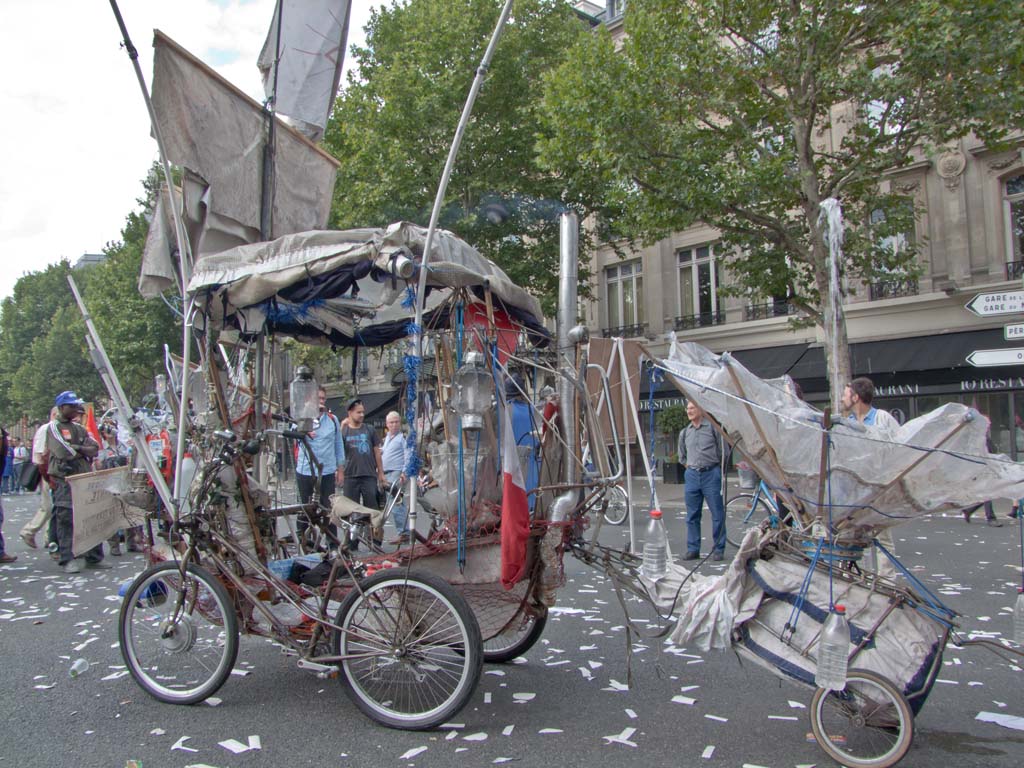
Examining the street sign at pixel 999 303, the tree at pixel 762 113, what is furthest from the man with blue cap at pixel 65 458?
the tree at pixel 762 113

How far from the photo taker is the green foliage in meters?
14.1

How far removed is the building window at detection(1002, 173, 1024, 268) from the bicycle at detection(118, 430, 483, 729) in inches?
768

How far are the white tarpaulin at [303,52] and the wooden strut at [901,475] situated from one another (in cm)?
529

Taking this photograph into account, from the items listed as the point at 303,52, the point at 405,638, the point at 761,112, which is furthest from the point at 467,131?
the point at 405,638

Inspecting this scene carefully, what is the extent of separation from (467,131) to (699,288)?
9613mm

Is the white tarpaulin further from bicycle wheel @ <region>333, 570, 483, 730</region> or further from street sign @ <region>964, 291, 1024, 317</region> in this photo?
street sign @ <region>964, 291, 1024, 317</region>

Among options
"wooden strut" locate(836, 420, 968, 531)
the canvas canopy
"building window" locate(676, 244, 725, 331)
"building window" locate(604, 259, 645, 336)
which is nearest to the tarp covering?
"wooden strut" locate(836, 420, 968, 531)

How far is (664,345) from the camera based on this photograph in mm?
25281

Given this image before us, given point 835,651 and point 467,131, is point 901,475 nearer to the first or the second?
point 835,651

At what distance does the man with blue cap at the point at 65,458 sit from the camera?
9086mm

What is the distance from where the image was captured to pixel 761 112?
16.2 m

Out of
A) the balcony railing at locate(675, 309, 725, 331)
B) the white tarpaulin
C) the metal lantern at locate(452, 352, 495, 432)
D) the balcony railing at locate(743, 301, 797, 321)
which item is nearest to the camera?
the metal lantern at locate(452, 352, 495, 432)

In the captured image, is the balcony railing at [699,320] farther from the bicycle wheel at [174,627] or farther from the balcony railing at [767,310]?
the bicycle wheel at [174,627]

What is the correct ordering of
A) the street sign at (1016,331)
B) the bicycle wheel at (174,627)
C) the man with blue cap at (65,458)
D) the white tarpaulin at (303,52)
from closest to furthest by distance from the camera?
the bicycle wheel at (174,627) < the white tarpaulin at (303,52) < the street sign at (1016,331) < the man with blue cap at (65,458)
